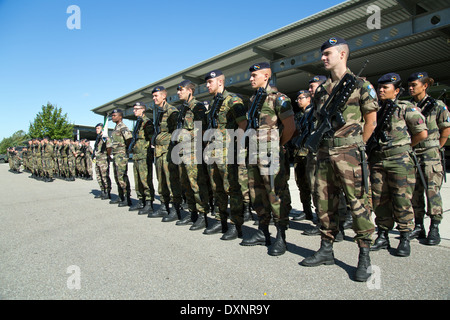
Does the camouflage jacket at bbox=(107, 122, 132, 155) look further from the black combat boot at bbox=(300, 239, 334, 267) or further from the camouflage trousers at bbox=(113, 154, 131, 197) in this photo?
the black combat boot at bbox=(300, 239, 334, 267)

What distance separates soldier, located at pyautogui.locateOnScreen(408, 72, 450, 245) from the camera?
134 inches

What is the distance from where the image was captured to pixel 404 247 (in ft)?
9.95

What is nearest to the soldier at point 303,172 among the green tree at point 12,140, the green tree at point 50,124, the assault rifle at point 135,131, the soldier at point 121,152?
the assault rifle at point 135,131

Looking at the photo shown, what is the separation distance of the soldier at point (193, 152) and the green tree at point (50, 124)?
127 ft

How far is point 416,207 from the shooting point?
3.51 metres

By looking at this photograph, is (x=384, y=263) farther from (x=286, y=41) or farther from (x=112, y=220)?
(x=286, y=41)

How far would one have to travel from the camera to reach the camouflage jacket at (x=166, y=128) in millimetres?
4926

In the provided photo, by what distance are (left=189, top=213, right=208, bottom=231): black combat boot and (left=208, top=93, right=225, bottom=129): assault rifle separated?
1363 mm

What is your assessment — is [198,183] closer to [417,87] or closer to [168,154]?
[168,154]

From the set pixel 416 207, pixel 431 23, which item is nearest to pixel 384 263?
pixel 416 207

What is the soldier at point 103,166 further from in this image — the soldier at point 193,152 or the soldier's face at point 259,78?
the soldier's face at point 259,78

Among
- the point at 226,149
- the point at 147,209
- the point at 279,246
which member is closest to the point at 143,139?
the point at 147,209
